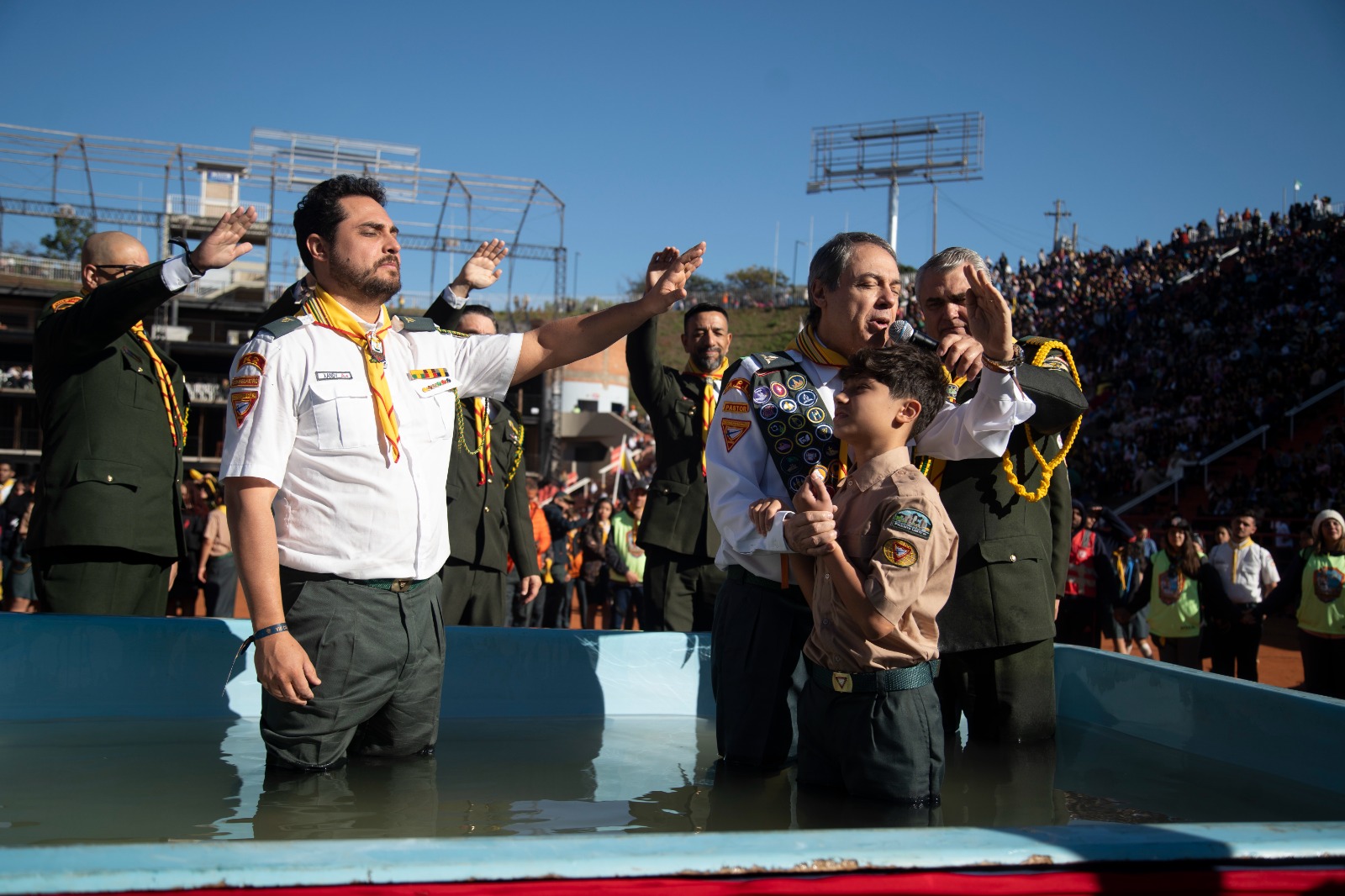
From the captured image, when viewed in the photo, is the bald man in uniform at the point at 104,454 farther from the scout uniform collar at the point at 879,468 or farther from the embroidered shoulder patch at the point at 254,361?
the scout uniform collar at the point at 879,468

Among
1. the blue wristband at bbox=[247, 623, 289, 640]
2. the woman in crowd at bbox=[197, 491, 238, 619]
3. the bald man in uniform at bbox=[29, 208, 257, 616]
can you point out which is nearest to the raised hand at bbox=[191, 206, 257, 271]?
the bald man in uniform at bbox=[29, 208, 257, 616]

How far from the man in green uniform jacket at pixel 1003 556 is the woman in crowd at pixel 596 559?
33.7ft

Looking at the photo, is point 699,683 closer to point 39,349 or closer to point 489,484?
point 489,484

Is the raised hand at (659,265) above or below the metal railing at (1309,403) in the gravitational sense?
below

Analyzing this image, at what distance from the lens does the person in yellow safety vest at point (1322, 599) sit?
8.57 m

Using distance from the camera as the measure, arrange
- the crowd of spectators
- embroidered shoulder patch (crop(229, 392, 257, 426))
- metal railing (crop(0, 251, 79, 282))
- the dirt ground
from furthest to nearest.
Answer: metal railing (crop(0, 251, 79, 282)) → the crowd of spectators → the dirt ground → embroidered shoulder patch (crop(229, 392, 257, 426))

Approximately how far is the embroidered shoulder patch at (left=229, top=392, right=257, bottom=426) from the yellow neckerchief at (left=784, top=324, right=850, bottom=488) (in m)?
1.52

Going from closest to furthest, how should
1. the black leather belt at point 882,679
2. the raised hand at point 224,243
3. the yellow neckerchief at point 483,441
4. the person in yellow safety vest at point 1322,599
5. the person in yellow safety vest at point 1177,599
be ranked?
the black leather belt at point 882,679 → the raised hand at point 224,243 → the yellow neckerchief at point 483,441 → the person in yellow safety vest at point 1322,599 → the person in yellow safety vest at point 1177,599

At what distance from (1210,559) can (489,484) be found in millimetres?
8590

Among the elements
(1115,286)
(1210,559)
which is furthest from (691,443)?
(1115,286)

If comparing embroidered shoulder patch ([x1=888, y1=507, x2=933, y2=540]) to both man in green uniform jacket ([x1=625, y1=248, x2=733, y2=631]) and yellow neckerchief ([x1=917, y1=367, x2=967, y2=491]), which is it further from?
man in green uniform jacket ([x1=625, y1=248, x2=733, y2=631])

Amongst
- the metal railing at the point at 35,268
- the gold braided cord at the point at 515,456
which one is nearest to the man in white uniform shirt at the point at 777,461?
the gold braided cord at the point at 515,456

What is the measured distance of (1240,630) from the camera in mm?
9305

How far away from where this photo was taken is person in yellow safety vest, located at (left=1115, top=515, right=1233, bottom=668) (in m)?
9.98
